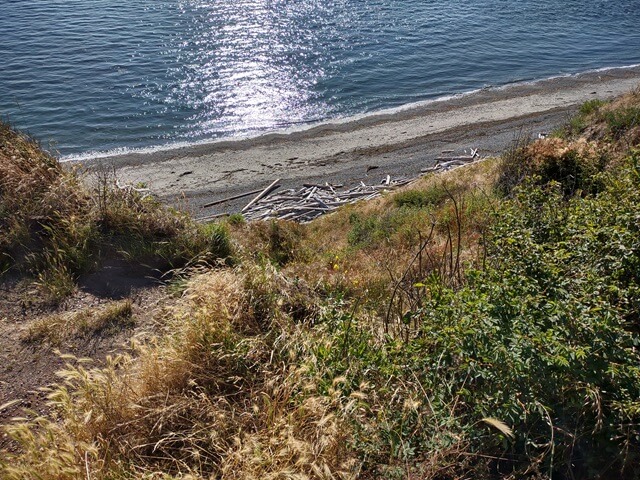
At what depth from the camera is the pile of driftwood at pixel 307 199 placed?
52.2ft

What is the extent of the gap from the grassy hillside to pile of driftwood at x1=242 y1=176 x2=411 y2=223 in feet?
30.9

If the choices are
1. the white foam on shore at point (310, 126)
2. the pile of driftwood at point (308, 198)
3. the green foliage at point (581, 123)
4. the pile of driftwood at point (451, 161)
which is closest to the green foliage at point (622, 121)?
the green foliage at point (581, 123)

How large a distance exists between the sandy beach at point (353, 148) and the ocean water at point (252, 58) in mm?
1143

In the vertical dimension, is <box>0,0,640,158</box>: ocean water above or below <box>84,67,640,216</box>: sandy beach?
above

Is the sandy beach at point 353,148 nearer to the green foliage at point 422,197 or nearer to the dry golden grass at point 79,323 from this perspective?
the green foliage at point 422,197

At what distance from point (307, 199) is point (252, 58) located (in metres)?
13.6

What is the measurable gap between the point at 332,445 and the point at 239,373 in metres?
1.38

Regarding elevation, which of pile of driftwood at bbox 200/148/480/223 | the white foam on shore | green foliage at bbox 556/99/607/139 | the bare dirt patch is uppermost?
the bare dirt patch

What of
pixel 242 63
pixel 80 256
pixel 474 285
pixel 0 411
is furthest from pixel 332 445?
pixel 242 63

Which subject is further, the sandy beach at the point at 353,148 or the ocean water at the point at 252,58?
the ocean water at the point at 252,58

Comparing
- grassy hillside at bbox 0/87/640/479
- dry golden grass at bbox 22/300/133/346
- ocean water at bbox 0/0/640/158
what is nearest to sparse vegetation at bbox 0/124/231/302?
dry golden grass at bbox 22/300/133/346

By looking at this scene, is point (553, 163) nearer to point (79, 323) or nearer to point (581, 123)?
point (581, 123)

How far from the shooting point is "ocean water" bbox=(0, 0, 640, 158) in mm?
23078

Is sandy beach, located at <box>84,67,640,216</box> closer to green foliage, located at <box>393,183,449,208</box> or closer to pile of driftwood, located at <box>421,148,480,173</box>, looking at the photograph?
pile of driftwood, located at <box>421,148,480,173</box>
